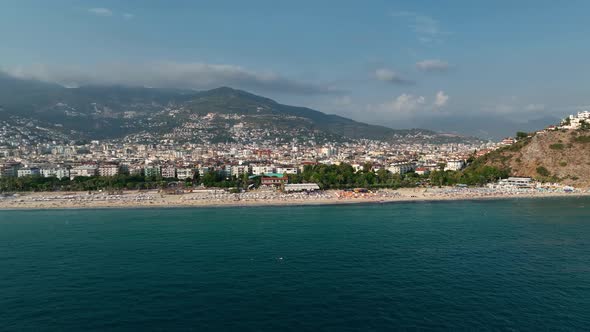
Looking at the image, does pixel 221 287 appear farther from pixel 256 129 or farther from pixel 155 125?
pixel 155 125

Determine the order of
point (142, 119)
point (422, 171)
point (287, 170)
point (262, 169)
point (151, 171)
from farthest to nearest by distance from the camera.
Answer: point (142, 119) → point (262, 169) → point (422, 171) → point (287, 170) → point (151, 171)

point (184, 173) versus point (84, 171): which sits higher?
point (84, 171)

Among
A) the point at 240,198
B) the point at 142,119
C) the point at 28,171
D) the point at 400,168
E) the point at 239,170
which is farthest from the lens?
the point at 142,119

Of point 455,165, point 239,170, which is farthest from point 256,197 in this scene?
point 455,165

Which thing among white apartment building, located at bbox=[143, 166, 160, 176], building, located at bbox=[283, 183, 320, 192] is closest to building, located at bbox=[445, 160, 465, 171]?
building, located at bbox=[283, 183, 320, 192]

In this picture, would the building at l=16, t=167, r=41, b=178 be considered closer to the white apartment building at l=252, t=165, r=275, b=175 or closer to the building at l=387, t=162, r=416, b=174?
the white apartment building at l=252, t=165, r=275, b=175

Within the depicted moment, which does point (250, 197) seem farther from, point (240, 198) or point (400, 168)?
point (400, 168)

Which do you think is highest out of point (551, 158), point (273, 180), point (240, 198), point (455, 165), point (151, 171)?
point (551, 158)

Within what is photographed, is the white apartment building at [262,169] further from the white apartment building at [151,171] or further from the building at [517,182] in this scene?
the building at [517,182]
